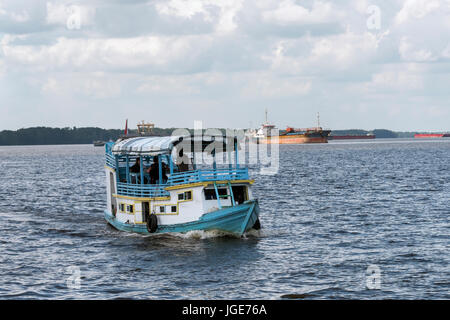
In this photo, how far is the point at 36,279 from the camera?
24641mm

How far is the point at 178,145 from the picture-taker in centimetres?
3228

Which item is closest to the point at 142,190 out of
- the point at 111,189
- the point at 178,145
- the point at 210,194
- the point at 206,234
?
the point at 178,145

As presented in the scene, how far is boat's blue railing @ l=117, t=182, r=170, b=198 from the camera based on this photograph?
104ft

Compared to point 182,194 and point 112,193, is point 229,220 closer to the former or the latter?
point 182,194

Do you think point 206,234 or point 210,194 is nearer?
point 206,234

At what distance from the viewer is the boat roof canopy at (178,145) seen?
32.0 m

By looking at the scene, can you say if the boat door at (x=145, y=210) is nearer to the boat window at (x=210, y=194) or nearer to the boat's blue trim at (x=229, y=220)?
the boat's blue trim at (x=229, y=220)

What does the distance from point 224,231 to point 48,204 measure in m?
26.2

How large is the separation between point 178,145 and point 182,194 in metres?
2.69

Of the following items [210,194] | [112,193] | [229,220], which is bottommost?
[229,220]

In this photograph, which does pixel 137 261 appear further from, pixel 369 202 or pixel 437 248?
pixel 369 202

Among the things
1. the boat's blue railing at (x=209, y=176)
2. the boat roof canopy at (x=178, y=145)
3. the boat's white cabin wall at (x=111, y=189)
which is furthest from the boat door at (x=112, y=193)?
the boat's blue railing at (x=209, y=176)

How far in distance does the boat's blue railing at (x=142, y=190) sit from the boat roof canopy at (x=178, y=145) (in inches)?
67.0
